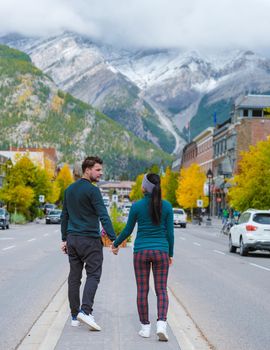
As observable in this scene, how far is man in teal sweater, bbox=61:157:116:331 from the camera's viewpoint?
855 cm

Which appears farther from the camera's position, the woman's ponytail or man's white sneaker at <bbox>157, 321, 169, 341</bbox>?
the woman's ponytail

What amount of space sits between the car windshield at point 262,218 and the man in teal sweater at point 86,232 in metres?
17.5

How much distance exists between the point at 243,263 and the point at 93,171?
45.6 ft

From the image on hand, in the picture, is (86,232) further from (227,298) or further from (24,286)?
(24,286)

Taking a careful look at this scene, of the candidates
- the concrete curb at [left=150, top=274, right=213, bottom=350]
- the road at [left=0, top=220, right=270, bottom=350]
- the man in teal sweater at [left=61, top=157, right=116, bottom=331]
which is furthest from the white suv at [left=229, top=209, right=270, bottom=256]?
the man in teal sweater at [left=61, top=157, right=116, bottom=331]

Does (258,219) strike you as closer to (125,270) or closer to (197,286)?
(125,270)

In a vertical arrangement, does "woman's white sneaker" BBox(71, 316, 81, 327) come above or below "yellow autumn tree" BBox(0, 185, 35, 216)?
below

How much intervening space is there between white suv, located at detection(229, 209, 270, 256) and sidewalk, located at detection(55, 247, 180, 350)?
38.5 feet

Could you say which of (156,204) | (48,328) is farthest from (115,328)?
(156,204)

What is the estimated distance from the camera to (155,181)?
27.0 ft

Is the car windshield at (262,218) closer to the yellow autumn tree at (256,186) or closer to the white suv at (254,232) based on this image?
the white suv at (254,232)

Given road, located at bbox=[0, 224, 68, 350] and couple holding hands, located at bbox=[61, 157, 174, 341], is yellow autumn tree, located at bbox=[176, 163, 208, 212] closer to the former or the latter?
road, located at bbox=[0, 224, 68, 350]

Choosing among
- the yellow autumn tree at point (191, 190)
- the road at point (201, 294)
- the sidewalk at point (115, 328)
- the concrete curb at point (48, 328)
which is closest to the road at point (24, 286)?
the road at point (201, 294)

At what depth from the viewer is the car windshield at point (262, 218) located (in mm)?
25438
